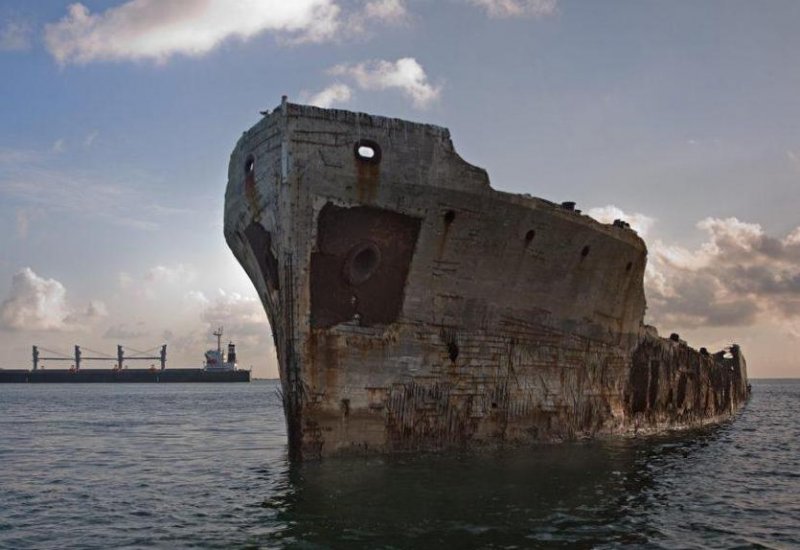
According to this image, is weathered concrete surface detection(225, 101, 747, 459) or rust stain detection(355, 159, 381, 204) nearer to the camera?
weathered concrete surface detection(225, 101, 747, 459)

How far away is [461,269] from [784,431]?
19696 mm

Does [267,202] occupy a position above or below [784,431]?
above

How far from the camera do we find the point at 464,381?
1474 cm

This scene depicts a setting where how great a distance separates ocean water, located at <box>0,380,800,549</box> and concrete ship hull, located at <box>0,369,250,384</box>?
10722 cm

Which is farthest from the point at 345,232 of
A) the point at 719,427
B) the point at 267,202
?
the point at 719,427

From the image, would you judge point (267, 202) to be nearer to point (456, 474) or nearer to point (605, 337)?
point (456, 474)

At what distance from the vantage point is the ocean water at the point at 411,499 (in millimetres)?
9219

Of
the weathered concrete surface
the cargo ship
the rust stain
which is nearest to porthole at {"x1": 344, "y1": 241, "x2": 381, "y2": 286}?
the weathered concrete surface

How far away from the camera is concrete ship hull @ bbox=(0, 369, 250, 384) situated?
120375 millimetres

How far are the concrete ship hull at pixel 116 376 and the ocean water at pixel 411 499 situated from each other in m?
107

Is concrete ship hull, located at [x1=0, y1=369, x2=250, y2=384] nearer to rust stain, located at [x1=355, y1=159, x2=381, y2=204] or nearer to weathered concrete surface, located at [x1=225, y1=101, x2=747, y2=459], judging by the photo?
Result: weathered concrete surface, located at [x1=225, y1=101, x2=747, y2=459]

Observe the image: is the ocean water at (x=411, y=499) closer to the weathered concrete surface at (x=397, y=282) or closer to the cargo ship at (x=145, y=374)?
the weathered concrete surface at (x=397, y=282)

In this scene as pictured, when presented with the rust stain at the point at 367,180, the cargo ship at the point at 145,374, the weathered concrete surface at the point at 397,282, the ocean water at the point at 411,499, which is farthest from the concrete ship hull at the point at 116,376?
the rust stain at the point at 367,180

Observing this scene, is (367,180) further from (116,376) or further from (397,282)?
(116,376)
